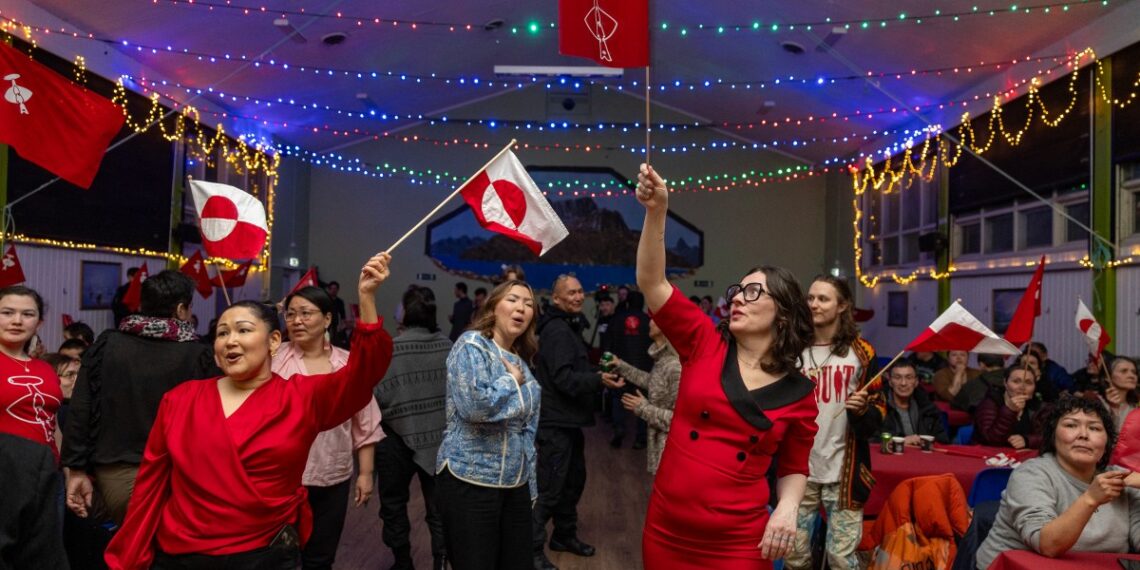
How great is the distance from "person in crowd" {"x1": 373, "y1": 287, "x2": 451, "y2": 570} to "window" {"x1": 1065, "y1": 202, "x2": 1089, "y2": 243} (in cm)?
695

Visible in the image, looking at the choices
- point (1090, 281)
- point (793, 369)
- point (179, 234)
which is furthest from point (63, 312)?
point (1090, 281)

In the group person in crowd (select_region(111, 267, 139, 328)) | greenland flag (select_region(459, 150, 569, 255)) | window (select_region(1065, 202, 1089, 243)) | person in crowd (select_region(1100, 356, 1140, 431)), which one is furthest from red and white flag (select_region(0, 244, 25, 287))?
window (select_region(1065, 202, 1089, 243))

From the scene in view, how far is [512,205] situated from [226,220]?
182cm

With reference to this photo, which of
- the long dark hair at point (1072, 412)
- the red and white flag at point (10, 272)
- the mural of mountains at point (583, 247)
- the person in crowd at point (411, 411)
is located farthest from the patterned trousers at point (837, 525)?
the mural of mountains at point (583, 247)

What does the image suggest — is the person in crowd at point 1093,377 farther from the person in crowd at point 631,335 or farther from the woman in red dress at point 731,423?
the woman in red dress at point 731,423

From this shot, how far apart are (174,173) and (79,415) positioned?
870 centimetres

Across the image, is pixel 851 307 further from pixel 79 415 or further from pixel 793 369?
pixel 79 415

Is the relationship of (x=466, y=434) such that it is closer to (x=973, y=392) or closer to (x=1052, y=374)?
(x=973, y=392)

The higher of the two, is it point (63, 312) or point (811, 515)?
point (63, 312)

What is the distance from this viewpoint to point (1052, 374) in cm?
736

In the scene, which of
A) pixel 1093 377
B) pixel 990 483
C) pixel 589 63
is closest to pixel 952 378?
pixel 1093 377

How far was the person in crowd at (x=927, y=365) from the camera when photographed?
27.8 feet

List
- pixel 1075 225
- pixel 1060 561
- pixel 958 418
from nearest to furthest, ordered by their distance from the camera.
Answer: pixel 1060 561, pixel 958 418, pixel 1075 225

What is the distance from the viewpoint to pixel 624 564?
4641 millimetres
